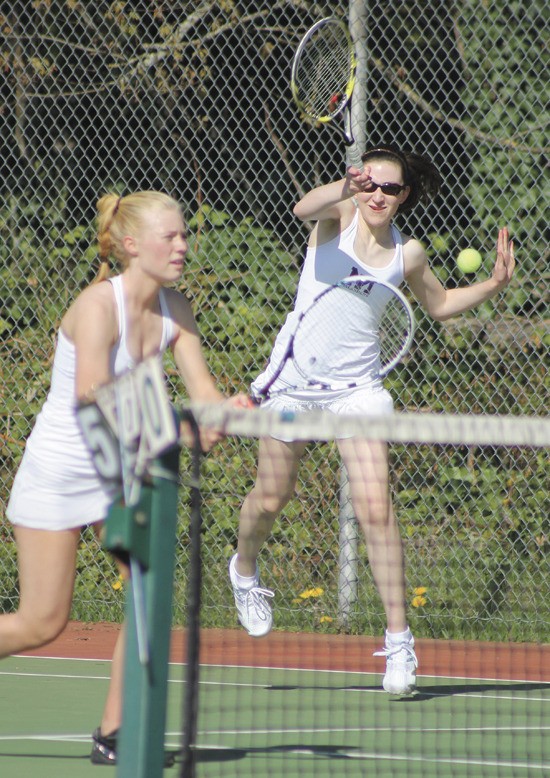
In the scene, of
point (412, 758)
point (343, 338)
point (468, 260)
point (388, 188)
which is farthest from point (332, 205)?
point (412, 758)

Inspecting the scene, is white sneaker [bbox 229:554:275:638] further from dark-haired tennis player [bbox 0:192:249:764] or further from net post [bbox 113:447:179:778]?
net post [bbox 113:447:179:778]

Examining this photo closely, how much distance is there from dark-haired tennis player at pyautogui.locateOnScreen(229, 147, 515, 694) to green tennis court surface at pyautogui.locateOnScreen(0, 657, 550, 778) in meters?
0.27

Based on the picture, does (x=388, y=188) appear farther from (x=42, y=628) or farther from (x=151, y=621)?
(x=151, y=621)

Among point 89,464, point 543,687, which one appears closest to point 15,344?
point 543,687

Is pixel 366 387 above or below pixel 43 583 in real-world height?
above

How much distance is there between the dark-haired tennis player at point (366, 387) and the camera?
15.8 feet

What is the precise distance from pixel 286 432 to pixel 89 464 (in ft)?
2.84

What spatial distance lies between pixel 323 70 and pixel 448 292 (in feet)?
3.73

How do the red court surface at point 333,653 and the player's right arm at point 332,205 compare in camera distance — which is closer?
the player's right arm at point 332,205

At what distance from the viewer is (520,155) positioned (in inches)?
264

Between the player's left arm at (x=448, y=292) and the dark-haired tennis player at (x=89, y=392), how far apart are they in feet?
5.13

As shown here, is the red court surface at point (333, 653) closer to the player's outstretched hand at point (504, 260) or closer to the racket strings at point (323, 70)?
the player's outstretched hand at point (504, 260)

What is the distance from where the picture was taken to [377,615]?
6539mm

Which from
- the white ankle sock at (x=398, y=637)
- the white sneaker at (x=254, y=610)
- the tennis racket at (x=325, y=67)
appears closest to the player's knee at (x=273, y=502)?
the white sneaker at (x=254, y=610)
